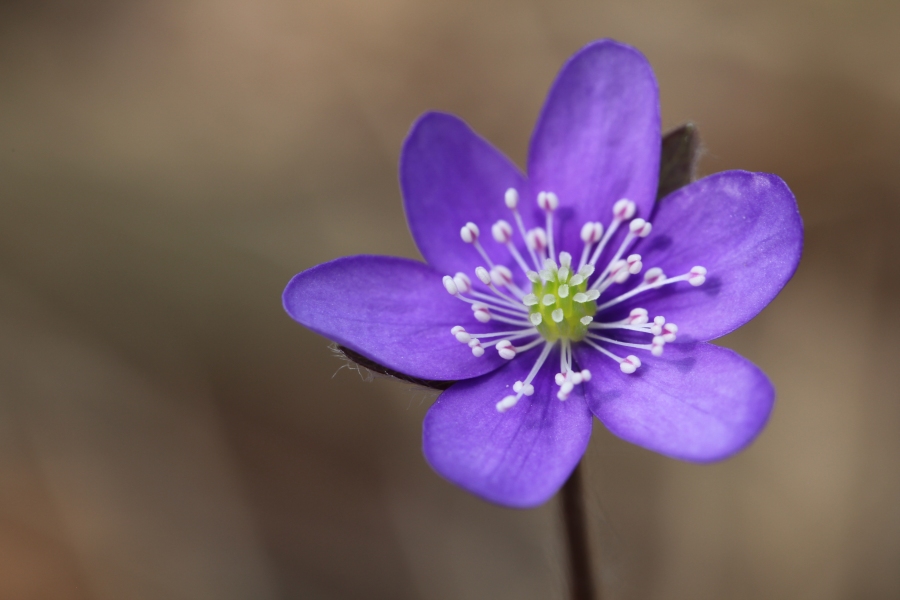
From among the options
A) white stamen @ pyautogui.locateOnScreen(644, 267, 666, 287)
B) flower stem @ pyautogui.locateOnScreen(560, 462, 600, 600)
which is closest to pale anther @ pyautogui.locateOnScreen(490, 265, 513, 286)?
white stamen @ pyautogui.locateOnScreen(644, 267, 666, 287)

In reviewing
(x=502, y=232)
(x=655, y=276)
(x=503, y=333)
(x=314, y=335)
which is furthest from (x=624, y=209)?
(x=314, y=335)

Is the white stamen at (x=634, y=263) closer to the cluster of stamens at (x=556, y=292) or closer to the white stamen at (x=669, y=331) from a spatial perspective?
the cluster of stamens at (x=556, y=292)

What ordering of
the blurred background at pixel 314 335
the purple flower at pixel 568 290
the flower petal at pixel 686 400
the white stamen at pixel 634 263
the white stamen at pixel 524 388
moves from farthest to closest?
the blurred background at pixel 314 335 → the white stamen at pixel 634 263 → the white stamen at pixel 524 388 → the purple flower at pixel 568 290 → the flower petal at pixel 686 400

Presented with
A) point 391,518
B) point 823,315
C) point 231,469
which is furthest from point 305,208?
point 823,315

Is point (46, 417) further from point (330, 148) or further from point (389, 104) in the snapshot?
point (389, 104)

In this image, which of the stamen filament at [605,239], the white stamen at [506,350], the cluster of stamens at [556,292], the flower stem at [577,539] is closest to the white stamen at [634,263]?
the cluster of stamens at [556,292]

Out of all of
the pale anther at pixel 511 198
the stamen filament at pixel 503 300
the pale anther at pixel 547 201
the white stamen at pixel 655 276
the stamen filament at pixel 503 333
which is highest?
the pale anther at pixel 511 198

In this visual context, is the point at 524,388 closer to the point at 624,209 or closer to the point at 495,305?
the point at 495,305
